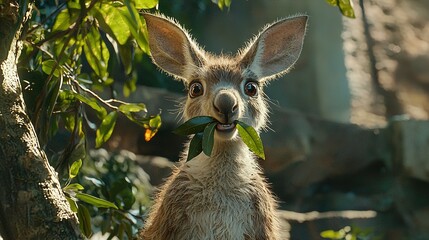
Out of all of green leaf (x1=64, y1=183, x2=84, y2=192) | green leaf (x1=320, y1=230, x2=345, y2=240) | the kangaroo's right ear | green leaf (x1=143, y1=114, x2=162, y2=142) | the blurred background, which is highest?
the blurred background

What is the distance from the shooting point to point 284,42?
518cm

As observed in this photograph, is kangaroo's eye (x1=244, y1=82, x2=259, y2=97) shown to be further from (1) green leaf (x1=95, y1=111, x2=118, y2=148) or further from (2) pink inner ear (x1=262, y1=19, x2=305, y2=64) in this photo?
(1) green leaf (x1=95, y1=111, x2=118, y2=148)

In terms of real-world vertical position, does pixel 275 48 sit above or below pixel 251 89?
above

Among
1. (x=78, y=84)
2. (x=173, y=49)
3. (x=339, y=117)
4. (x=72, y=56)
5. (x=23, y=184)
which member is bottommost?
(x=23, y=184)

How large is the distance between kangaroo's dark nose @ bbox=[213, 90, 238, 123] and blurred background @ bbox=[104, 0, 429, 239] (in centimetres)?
228

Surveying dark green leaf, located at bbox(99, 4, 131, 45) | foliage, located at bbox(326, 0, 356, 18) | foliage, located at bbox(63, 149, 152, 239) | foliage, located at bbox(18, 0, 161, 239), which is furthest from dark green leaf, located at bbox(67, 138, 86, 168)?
foliage, located at bbox(326, 0, 356, 18)

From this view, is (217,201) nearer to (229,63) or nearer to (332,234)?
(229,63)

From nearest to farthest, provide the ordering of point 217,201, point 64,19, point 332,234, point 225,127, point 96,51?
1. point 225,127
2. point 217,201
3. point 64,19
4. point 96,51
5. point 332,234

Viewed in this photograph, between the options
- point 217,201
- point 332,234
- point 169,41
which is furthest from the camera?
point 332,234

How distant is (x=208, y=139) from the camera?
12.4 ft

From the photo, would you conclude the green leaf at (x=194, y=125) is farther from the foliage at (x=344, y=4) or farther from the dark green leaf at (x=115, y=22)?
the foliage at (x=344, y=4)

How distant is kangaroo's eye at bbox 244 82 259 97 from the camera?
4848mm

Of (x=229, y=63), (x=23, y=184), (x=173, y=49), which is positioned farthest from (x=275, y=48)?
(x=23, y=184)

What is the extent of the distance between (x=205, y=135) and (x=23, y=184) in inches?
31.6
